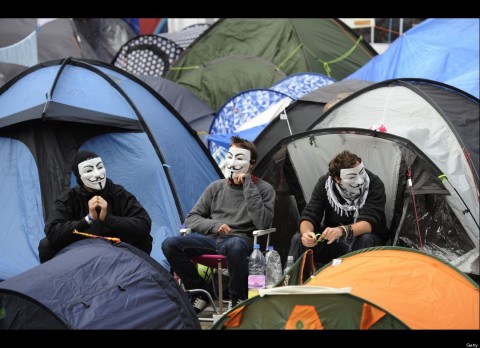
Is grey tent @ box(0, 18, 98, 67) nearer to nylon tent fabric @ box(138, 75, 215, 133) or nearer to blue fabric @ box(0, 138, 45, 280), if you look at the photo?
nylon tent fabric @ box(138, 75, 215, 133)

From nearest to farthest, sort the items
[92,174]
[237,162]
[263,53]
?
[92,174]
[237,162]
[263,53]

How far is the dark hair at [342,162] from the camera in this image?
674 cm

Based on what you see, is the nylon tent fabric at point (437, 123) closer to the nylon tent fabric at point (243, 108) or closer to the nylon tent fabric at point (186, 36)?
the nylon tent fabric at point (243, 108)

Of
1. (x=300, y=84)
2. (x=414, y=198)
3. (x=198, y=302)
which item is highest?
(x=300, y=84)

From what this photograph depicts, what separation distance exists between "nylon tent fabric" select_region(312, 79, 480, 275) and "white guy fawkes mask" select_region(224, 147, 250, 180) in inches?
47.6

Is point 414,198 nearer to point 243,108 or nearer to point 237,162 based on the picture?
point 237,162

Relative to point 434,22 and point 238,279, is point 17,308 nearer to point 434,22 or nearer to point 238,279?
point 238,279

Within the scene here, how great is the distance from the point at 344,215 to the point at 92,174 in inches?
72.5

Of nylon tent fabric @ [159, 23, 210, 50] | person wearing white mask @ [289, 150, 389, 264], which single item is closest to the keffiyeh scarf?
person wearing white mask @ [289, 150, 389, 264]

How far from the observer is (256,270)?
673cm

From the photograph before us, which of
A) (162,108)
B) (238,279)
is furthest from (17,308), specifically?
(162,108)

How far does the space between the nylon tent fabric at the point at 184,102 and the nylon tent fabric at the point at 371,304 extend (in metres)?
6.97

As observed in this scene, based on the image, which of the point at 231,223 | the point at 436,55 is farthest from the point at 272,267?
the point at 436,55

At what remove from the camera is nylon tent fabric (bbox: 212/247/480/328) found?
458 cm
